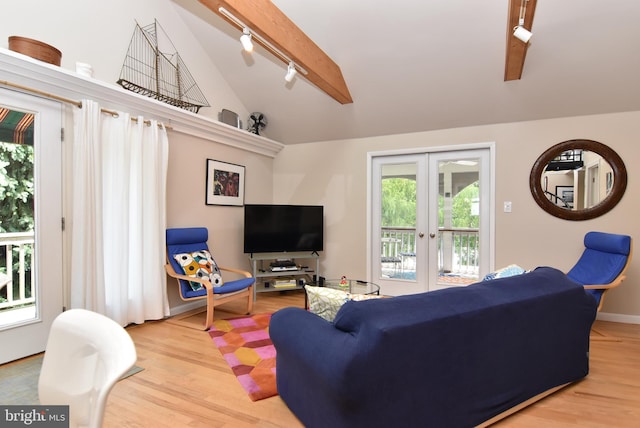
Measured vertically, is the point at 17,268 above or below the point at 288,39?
below

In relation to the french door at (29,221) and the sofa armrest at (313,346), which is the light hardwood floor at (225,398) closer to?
the sofa armrest at (313,346)

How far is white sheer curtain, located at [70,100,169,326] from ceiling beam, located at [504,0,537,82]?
3.33 m

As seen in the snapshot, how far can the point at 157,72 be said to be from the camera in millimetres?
3682

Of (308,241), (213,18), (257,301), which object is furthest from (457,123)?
(257,301)

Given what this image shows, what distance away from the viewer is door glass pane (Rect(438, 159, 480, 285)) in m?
4.23

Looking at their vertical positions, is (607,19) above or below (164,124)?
above

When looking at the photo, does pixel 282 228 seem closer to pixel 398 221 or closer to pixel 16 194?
pixel 398 221

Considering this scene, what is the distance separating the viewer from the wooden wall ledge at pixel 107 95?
2.38m

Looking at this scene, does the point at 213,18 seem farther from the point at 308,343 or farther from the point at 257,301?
the point at 308,343

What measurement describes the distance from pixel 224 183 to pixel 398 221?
2516mm

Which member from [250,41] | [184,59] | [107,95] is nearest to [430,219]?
[250,41]

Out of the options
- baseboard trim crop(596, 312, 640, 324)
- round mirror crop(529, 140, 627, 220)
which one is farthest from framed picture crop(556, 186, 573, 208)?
baseboard trim crop(596, 312, 640, 324)

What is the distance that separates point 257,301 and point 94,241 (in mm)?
2119

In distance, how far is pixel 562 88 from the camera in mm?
3455
